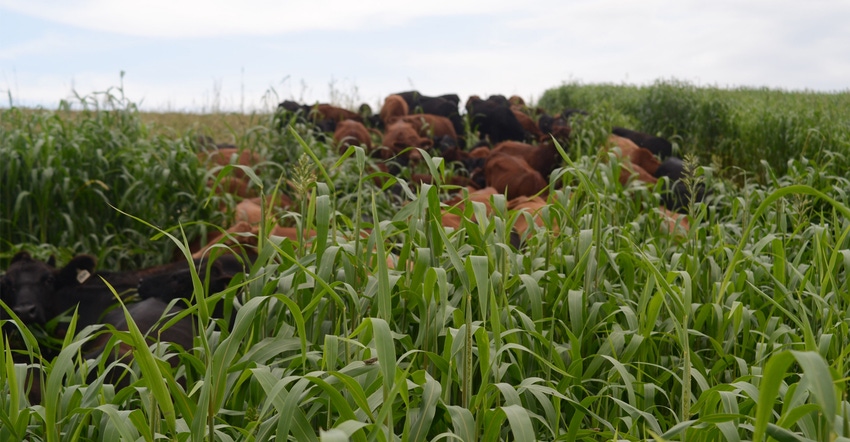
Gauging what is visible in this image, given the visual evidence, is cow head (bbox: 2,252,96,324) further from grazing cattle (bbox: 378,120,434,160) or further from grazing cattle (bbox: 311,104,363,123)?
grazing cattle (bbox: 311,104,363,123)

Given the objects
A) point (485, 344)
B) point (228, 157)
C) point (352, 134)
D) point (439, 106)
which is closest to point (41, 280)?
point (228, 157)

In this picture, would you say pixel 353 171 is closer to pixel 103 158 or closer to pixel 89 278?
pixel 103 158

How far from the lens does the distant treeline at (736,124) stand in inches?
270

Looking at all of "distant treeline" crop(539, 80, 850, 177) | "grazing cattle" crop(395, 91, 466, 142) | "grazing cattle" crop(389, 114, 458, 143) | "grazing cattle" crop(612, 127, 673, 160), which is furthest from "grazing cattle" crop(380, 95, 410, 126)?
"grazing cattle" crop(612, 127, 673, 160)

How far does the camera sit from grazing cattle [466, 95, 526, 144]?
873 centimetres

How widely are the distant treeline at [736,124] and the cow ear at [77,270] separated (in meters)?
4.41

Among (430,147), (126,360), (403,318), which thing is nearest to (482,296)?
(403,318)

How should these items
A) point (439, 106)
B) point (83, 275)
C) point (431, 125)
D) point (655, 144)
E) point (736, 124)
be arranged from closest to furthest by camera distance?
point (83, 275)
point (655, 144)
point (736, 124)
point (431, 125)
point (439, 106)

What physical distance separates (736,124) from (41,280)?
6.93 metres

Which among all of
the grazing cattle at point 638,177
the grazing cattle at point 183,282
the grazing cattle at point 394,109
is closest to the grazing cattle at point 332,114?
the grazing cattle at point 394,109

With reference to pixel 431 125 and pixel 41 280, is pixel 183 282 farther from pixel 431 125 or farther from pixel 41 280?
pixel 431 125

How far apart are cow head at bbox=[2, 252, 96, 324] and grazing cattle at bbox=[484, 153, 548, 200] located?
9.97ft

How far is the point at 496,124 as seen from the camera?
8.86 meters

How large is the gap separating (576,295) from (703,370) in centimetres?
45
